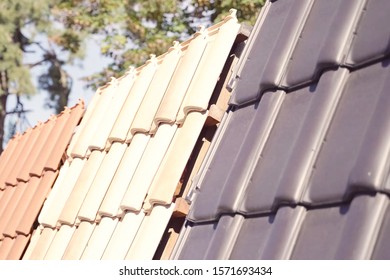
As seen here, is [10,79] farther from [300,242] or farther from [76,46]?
[300,242]

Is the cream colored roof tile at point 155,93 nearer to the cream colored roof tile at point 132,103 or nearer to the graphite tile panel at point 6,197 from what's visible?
the cream colored roof tile at point 132,103

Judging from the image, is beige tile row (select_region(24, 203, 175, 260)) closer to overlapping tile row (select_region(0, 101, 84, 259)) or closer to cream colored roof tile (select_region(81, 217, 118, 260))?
cream colored roof tile (select_region(81, 217, 118, 260))

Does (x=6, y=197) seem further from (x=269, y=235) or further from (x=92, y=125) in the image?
(x=269, y=235)

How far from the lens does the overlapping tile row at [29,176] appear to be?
19.0ft

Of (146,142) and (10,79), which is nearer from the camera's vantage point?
(146,142)

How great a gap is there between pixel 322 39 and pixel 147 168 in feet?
4.81

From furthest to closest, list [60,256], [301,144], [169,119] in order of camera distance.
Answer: [60,256] → [169,119] → [301,144]

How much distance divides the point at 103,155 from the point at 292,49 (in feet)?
6.87

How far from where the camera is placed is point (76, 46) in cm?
2391

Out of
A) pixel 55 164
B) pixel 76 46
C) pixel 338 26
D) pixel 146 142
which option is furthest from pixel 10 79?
pixel 338 26

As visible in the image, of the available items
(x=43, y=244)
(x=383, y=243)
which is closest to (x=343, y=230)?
(x=383, y=243)

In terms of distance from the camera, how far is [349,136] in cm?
271

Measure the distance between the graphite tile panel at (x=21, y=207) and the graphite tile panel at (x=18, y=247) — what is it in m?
0.18

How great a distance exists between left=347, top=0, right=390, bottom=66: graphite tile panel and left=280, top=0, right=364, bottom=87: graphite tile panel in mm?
46
